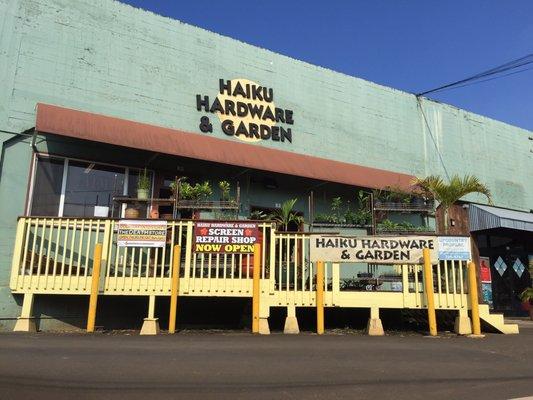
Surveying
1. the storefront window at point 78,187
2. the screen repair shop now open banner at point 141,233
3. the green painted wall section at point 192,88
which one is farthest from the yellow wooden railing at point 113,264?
the green painted wall section at point 192,88

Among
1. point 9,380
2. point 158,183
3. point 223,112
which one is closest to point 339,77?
point 223,112

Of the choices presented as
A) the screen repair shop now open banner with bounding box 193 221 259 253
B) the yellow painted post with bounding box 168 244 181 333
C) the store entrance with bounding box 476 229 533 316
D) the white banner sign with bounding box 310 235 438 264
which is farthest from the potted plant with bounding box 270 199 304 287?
the store entrance with bounding box 476 229 533 316

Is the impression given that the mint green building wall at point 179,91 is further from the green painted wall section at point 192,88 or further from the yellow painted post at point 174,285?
the yellow painted post at point 174,285

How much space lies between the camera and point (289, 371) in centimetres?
582

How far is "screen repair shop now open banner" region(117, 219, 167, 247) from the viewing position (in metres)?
9.43

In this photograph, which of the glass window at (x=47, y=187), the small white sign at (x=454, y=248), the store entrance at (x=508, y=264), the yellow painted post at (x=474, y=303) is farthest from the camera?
the store entrance at (x=508, y=264)

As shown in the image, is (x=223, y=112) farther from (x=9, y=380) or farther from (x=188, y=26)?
(x=9, y=380)

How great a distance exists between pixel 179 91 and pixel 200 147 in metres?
1.80

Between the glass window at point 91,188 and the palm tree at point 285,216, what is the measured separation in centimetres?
377

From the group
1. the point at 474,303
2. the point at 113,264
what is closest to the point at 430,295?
the point at 474,303

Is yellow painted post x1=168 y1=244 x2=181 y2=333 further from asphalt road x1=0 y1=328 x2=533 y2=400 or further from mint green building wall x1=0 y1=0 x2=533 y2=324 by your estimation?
mint green building wall x1=0 y1=0 x2=533 y2=324

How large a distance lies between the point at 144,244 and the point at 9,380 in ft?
15.0

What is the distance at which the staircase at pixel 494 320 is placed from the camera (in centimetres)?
998

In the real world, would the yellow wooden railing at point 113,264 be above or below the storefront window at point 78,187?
below
